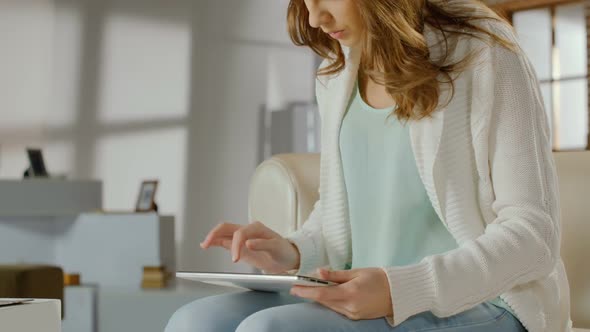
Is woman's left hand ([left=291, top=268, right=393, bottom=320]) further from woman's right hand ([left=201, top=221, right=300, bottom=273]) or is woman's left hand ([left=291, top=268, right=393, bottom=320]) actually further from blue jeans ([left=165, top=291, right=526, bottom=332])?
woman's right hand ([left=201, top=221, right=300, bottom=273])

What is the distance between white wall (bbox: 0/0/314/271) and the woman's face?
457 cm

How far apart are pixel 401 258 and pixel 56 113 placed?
499 centimetres

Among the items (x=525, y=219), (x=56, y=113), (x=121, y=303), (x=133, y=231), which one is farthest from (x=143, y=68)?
(x=525, y=219)

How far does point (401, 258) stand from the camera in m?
1.37

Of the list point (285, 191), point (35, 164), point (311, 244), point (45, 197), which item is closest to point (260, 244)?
point (311, 244)

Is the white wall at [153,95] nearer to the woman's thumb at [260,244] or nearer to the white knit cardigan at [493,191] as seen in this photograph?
the woman's thumb at [260,244]

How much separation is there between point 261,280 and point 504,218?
0.35 metres

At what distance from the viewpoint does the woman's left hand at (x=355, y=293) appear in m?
1.09

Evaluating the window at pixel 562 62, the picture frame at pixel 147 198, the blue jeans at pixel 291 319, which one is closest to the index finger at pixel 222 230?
Answer: the blue jeans at pixel 291 319

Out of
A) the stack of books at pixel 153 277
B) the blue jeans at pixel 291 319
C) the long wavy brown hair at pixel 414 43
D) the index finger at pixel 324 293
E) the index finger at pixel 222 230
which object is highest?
the long wavy brown hair at pixel 414 43

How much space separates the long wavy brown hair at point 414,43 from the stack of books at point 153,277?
3725 mm

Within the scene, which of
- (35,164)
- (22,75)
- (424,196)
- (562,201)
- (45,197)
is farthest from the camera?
(22,75)

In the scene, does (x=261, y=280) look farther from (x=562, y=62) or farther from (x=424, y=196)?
(x=562, y=62)

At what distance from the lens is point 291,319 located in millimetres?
1103
